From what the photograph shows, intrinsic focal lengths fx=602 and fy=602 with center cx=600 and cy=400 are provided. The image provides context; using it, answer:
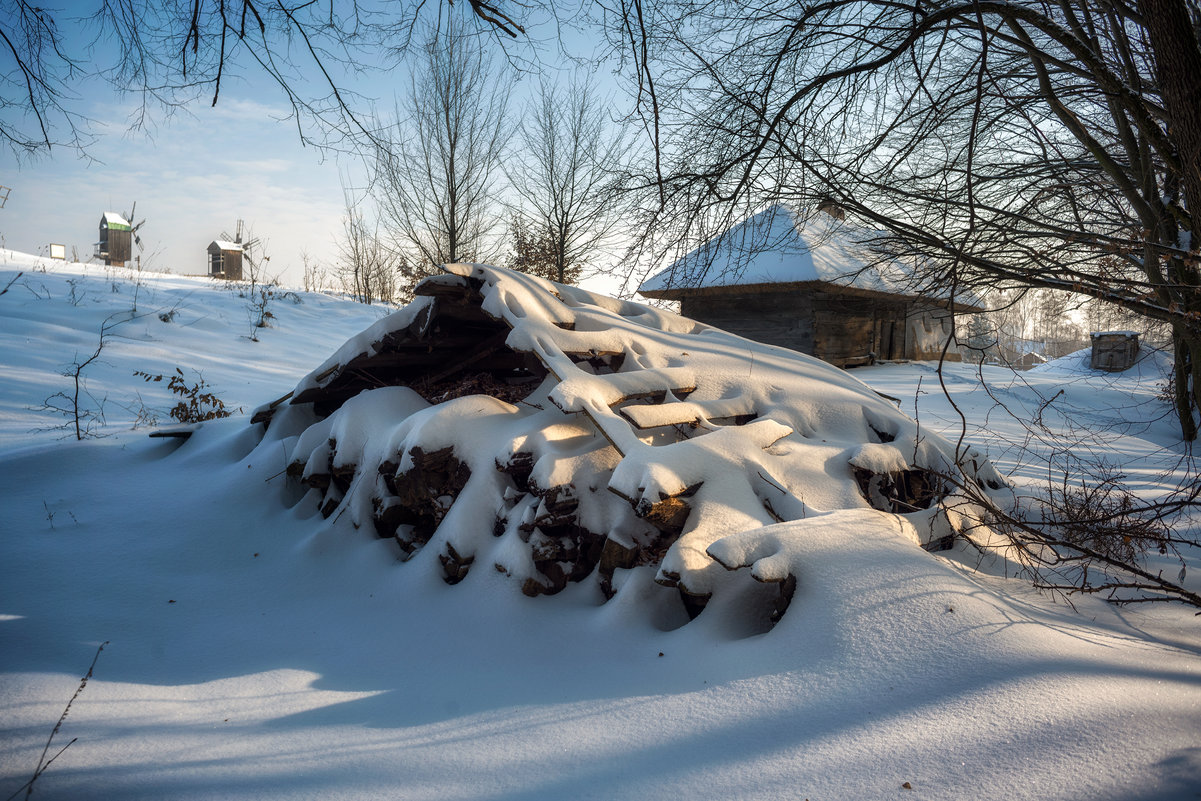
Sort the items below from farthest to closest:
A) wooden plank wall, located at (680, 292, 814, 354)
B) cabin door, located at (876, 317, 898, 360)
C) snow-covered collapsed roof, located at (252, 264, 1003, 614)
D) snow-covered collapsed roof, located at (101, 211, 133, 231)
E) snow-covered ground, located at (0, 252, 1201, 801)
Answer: snow-covered collapsed roof, located at (101, 211, 133, 231), cabin door, located at (876, 317, 898, 360), wooden plank wall, located at (680, 292, 814, 354), snow-covered collapsed roof, located at (252, 264, 1003, 614), snow-covered ground, located at (0, 252, 1201, 801)

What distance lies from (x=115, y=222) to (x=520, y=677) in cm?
3246

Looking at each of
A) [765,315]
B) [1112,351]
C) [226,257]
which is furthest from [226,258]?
[1112,351]

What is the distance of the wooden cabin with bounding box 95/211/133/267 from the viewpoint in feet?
84.9

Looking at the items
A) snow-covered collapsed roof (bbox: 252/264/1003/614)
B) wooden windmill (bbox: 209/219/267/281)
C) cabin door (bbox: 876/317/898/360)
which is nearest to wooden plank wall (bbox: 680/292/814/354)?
cabin door (bbox: 876/317/898/360)

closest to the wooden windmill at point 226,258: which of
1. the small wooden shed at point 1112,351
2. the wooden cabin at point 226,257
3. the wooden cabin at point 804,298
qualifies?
the wooden cabin at point 226,257

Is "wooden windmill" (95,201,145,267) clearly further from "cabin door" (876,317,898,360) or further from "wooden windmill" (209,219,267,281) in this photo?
"cabin door" (876,317,898,360)

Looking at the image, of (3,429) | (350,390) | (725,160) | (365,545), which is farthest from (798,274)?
(3,429)

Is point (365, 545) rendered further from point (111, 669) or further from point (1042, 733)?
point (1042, 733)

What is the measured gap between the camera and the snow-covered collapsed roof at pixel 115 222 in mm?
25812

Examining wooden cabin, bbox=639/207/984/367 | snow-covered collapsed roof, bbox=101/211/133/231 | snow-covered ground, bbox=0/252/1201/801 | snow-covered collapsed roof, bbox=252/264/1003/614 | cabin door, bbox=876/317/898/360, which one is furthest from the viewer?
snow-covered collapsed roof, bbox=101/211/133/231

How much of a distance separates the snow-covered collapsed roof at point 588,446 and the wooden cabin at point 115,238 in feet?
93.7

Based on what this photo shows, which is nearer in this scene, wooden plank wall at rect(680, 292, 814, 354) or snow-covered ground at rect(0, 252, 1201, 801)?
snow-covered ground at rect(0, 252, 1201, 801)

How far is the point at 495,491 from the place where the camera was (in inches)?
134

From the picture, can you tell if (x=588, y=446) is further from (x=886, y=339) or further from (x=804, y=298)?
(x=886, y=339)
